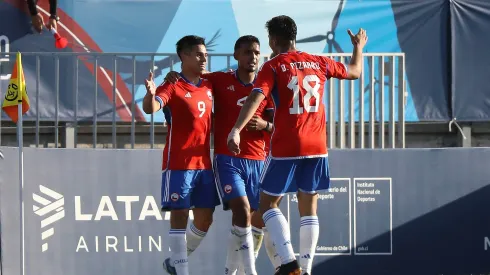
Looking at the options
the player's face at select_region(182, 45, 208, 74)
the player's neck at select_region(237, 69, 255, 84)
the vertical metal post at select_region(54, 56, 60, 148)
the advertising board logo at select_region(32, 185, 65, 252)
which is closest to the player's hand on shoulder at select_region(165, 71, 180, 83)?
the player's face at select_region(182, 45, 208, 74)

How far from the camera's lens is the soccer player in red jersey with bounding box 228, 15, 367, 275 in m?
9.59

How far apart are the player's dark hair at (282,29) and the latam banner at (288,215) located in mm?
3524

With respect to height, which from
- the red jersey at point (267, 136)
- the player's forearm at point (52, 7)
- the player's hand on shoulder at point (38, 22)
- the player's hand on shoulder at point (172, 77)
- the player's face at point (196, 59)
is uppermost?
the player's forearm at point (52, 7)

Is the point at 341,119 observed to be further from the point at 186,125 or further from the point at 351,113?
the point at 186,125

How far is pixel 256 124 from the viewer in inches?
415

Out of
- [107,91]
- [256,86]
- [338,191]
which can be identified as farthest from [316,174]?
[107,91]

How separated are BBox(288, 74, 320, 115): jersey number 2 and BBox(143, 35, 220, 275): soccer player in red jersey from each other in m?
1.19

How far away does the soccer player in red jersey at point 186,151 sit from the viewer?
10.4m

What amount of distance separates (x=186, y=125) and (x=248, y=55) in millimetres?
868

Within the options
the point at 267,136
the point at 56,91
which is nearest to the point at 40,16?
the point at 56,91

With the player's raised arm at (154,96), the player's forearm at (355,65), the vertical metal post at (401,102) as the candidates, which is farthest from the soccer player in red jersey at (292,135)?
the vertical metal post at (401,102)

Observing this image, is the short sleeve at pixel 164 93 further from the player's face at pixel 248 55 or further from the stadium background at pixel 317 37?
the stadium background at pixel 317 37

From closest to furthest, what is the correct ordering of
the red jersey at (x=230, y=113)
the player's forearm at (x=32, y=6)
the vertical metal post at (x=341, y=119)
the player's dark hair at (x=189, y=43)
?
the player's dark hair at (x=189, y=43), the red jersey at (x=230, y=113), the vertical metal post at (x=341, y=119), the player's forearm at (x=32, y=6)

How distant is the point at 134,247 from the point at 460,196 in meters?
3.72
